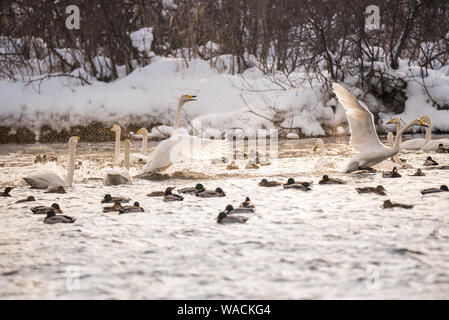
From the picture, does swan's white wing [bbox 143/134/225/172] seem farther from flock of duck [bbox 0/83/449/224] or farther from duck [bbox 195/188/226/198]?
duck [bbox 195/188/226/198]

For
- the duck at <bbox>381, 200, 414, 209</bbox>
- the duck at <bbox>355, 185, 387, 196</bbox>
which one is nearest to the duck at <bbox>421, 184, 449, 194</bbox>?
the duck at <bbox>355, 185, 387, 196</bbox>

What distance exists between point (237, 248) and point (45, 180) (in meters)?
4.27

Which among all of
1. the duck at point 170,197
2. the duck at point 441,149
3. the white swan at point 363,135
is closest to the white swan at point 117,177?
the duck at point 170,197

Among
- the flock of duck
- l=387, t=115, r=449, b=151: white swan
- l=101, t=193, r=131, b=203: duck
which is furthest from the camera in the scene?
l=387, t=115, r=449, b=151: white swan

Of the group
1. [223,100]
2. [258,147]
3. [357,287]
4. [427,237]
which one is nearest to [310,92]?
[223,100]

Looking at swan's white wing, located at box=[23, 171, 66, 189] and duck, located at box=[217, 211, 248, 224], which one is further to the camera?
swan's white wing, located at box=[23, 171, 66, 189]

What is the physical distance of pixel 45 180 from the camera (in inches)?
290

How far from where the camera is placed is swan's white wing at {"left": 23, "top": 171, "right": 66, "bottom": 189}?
7.33 meters

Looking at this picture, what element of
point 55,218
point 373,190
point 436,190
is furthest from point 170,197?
point 436,190

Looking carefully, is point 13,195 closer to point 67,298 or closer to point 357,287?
point 67,298

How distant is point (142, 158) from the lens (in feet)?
32.0

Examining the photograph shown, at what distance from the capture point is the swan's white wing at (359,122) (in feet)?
25.7

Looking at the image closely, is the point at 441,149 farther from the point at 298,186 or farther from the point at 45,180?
the point at 45,180

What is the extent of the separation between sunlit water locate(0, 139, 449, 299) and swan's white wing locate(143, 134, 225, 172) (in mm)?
1078
